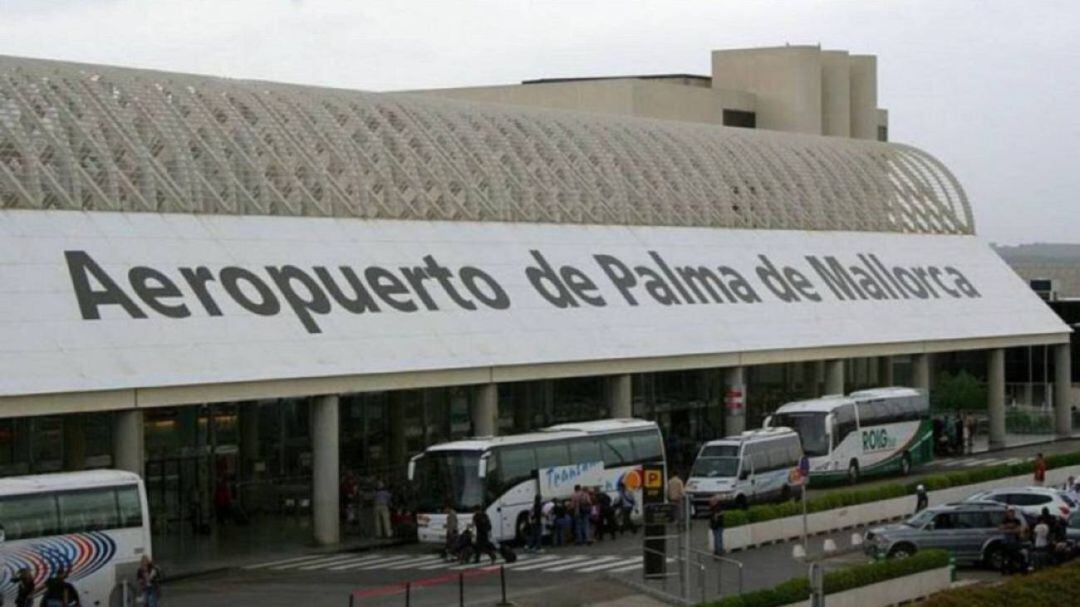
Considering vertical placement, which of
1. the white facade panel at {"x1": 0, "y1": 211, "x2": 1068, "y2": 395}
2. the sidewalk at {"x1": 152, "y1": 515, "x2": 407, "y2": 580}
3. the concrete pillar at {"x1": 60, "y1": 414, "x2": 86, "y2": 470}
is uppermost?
the white facade panel at {"x1": 0, "y1": 211, "x2": 1068, "y2": 395}

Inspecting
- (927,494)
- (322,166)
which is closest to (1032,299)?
(927,494)

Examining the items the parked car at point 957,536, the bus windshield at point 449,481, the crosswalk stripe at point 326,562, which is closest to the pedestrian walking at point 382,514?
the bus windshield at point 449,481

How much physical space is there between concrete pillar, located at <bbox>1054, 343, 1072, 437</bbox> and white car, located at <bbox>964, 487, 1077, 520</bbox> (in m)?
29.9

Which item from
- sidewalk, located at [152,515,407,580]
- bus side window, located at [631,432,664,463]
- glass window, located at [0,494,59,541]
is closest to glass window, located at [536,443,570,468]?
bus side window, located at [631,432,664,463]

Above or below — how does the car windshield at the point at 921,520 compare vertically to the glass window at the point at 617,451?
below

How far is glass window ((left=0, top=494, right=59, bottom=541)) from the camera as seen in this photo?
3556cm

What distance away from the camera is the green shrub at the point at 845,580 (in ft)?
114

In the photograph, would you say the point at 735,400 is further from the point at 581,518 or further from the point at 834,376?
the point at 581,518

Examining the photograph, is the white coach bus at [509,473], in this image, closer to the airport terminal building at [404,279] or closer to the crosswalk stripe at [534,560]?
the crosswalk stripe at [534,560]

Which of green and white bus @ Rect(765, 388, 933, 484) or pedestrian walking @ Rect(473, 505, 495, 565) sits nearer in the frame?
pedestrian walking @ Rect(473, 505, 495, 565)

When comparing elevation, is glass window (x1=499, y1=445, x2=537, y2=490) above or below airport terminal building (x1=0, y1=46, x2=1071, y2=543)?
below

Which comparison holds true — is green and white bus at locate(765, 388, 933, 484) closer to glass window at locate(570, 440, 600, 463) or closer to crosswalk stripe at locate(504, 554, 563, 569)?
glass window at locate(570, 440, 600, 463)

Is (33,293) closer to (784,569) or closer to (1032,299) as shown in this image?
(784,569)

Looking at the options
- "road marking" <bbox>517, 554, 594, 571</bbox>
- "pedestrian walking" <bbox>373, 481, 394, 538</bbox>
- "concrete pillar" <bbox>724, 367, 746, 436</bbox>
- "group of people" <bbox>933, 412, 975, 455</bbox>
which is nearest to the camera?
"road marking" <bbox>517, 554, 594, 571</bbox>
